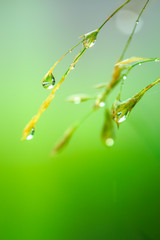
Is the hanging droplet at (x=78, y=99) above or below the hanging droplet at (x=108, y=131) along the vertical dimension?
above

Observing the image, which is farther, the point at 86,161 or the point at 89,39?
the point at 86,161

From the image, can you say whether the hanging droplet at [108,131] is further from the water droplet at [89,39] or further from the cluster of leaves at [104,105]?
the water droplet at [89,39]

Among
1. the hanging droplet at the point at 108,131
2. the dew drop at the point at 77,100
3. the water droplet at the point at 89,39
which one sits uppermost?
the water droplet at the point at 89,39

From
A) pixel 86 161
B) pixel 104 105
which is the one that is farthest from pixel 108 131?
pixel 86 161

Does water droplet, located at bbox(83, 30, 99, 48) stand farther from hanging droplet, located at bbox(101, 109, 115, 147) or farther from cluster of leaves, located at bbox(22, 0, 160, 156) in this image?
hanging droplet, located at bbox(101, 109, 115, 147)

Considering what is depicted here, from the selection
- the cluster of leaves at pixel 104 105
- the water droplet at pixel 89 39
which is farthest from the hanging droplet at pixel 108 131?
the water droplet at pixel 89 39

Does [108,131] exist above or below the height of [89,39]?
below

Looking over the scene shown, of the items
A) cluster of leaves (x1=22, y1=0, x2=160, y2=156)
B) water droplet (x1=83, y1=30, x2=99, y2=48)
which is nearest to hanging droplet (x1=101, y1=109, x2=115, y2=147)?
cluster of leaves (x1=22, y1=0, x2=160, y2=156)

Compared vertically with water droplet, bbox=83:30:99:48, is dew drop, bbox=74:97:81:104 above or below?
below

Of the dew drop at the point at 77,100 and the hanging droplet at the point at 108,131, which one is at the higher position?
the dew drop at the point at 77,100

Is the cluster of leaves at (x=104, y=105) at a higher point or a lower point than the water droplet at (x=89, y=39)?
lower

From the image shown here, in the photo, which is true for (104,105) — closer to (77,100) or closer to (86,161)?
(77,100)

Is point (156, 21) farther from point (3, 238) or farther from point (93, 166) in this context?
point (3, 238)
